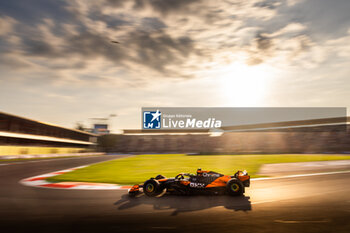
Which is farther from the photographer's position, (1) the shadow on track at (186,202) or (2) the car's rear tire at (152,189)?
(2) the car's rear tire at (152,189)

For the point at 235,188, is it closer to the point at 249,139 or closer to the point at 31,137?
the point at 31,137

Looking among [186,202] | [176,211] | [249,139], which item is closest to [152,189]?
[186,202]

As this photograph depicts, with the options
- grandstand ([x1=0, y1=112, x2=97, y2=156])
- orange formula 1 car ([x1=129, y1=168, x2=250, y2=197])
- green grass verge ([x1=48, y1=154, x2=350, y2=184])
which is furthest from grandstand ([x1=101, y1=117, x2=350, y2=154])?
orange formula 1 car ([x1=129, y1=168, x2=250, y2=197])

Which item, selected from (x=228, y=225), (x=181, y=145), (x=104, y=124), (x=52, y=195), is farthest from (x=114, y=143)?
(x=228, y=225)

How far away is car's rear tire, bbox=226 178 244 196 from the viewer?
7.41 m

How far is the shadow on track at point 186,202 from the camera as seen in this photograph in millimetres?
6234

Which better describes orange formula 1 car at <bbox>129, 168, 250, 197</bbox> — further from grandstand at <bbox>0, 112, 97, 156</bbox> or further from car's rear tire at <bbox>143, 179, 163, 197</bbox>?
grandstand at <bbox>0, 112, 97, 156</bbox>

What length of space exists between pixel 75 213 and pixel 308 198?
6.22 m

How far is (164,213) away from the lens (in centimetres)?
579

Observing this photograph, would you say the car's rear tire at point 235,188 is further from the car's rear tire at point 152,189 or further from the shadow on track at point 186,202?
the car's rear tire at point 152,189

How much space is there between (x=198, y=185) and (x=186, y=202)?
959 millimetres

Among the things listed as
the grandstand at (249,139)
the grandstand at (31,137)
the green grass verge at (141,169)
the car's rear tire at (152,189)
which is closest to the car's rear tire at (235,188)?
the car's rear tire at (152,189)

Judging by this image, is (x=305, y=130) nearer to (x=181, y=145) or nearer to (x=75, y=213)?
(x=181, y=145)

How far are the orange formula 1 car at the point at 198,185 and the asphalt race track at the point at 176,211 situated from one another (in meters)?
0.23
